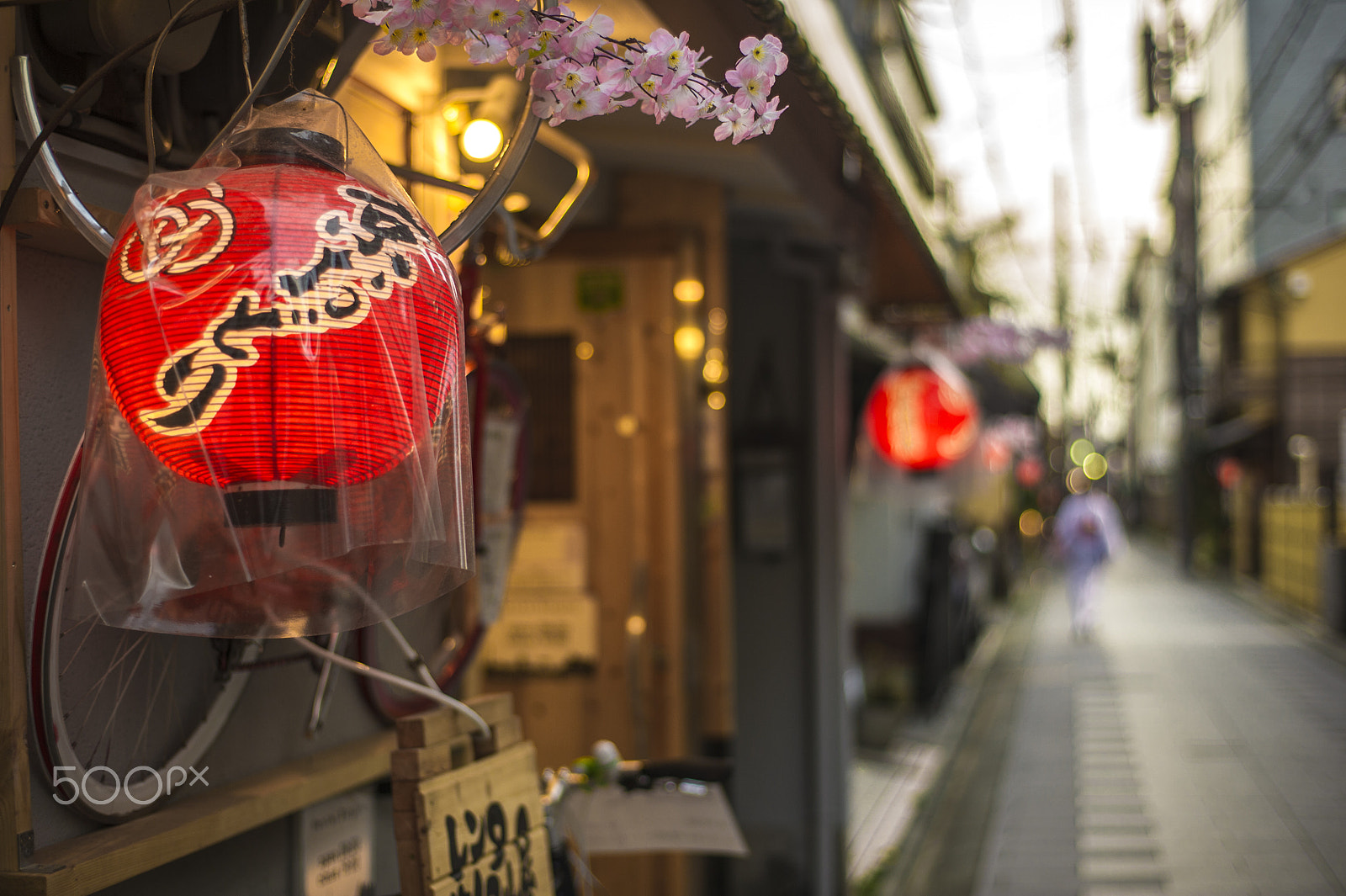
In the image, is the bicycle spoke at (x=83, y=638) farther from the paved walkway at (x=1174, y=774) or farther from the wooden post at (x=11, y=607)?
the paved walkway at (x=1174, y=774)

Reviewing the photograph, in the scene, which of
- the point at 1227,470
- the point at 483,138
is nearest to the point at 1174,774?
the point at 483,138

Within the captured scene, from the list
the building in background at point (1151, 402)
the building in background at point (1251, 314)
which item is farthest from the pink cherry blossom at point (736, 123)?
the building in background at point (1151, 402)

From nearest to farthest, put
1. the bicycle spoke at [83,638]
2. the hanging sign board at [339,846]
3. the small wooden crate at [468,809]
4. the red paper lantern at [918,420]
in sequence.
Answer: the bicycle spoke at [83,638]
the small wooden crate at [468,809]
the hanging sign board at [339,846]
the red paper lantern at [918,420]

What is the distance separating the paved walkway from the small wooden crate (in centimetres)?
579

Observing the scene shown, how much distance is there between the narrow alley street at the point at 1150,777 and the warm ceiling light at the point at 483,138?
6.02m

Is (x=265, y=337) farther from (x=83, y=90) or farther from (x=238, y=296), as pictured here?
(x=83, y=90)

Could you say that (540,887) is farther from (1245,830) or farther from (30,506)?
(1245,830)

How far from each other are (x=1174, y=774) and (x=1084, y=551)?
9874 mm

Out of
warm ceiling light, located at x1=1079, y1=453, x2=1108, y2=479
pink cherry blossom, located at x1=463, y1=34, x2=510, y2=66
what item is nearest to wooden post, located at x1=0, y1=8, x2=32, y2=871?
pink cherry blossom, located at x1=463, y1=34, x2=510, y2=66

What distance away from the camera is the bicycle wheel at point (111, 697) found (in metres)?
1.94

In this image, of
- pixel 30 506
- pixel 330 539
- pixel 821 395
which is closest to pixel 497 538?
pixel 30 506

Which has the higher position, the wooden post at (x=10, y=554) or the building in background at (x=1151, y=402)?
the building in background at (x=1151, y=402)

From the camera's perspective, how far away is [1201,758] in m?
10.8

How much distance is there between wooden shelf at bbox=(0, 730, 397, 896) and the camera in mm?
1865
